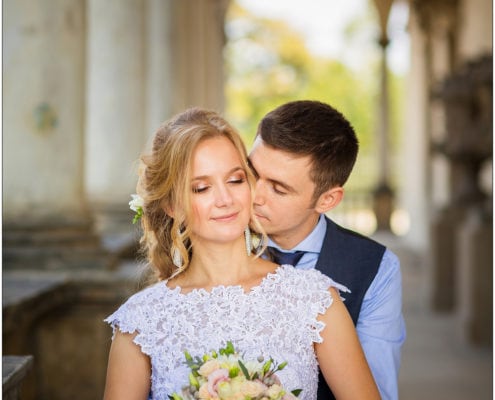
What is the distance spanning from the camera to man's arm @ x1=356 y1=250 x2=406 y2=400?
2.63 m

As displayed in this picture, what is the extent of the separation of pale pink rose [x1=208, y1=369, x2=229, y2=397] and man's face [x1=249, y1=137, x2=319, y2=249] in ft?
2.55

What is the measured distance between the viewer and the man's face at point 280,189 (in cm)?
267

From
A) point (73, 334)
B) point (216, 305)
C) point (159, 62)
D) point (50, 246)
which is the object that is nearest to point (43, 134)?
point (50, 246)

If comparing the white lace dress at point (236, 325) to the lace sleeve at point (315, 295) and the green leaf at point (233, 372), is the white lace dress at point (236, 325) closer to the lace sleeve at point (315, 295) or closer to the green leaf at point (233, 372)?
the lace sleeve at point (315, 295)

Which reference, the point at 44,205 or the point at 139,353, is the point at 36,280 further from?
the point at 139,353

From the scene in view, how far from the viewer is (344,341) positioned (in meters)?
2.36

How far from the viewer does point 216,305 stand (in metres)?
2.43

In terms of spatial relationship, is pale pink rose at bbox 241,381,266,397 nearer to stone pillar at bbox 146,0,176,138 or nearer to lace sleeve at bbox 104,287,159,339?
lace sleeve at bbox 104,287,159,339

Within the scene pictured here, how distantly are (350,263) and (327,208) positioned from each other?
219 mm

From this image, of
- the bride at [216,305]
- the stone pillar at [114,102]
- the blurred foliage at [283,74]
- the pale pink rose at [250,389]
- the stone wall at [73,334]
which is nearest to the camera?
the pale pink rose at [250,389]

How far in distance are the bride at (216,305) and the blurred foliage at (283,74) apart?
3089 centimetres

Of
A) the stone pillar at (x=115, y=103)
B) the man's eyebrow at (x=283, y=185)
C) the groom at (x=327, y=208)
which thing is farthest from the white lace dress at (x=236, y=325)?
the stone pillar at (x=115, y=103)

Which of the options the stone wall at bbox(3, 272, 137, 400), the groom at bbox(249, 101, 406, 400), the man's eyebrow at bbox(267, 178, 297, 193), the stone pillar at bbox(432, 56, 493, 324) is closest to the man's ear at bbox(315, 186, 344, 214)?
the groom at bbox(249, 101, 406, 400)

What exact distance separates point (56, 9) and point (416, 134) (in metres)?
13.4
